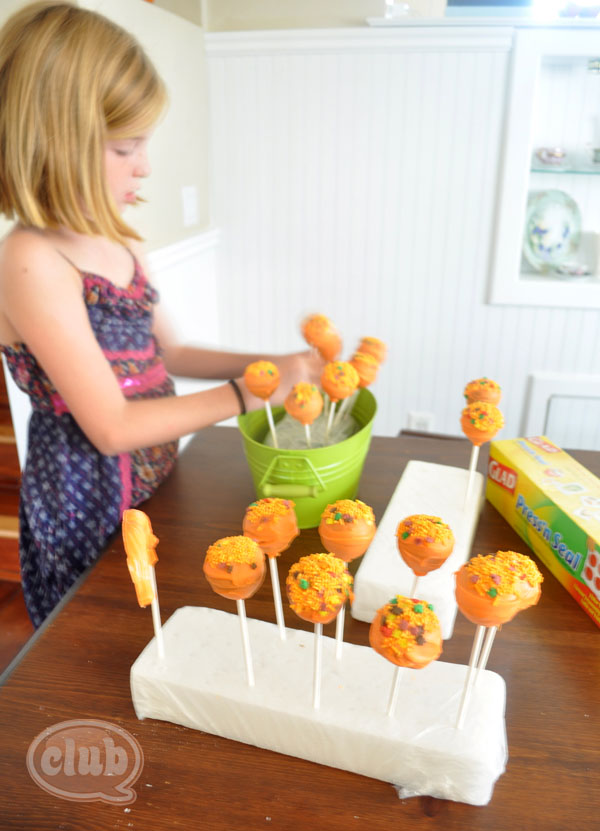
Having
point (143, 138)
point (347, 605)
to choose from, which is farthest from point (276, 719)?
point (143, 138)

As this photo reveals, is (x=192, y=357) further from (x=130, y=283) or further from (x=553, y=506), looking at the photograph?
(x=553, y=506)

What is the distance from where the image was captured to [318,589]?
0.56m

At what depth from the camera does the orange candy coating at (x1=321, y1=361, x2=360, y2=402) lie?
886mm

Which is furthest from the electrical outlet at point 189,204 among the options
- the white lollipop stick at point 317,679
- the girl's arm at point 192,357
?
the white lollipop stick at point 317,679

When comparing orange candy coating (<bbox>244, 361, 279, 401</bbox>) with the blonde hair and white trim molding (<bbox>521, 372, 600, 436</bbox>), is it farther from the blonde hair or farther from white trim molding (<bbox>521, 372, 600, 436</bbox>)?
white trim molding (<bbox>521, 372, 600, 436</bbox>)

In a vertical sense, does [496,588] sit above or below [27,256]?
below

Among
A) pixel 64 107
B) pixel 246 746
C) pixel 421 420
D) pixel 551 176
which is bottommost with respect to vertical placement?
pixel 421 420

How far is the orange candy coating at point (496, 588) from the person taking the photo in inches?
21.5

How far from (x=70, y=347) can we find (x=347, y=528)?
19.8 inches

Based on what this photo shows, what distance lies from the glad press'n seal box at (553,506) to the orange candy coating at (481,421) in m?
0.11

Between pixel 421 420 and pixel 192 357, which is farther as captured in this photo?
pixel 421 420

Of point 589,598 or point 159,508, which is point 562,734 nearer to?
point 589,598

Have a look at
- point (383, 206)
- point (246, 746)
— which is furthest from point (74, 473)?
point (383, 206)

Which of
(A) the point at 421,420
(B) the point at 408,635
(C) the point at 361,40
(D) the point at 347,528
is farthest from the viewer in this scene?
(A) the point at 421,420
